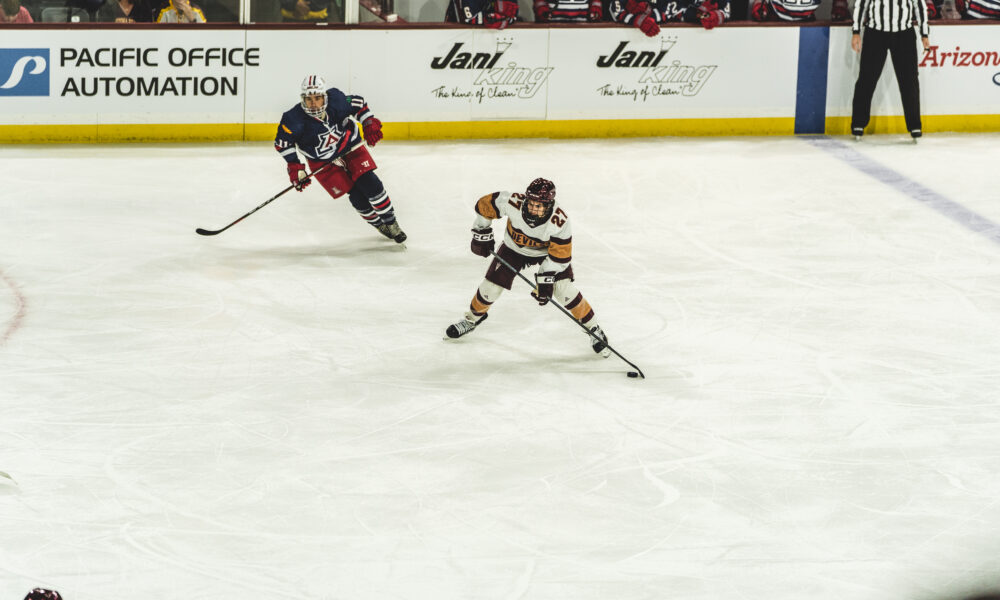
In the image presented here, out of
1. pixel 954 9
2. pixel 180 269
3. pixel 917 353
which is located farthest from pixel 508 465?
pixel 954 9

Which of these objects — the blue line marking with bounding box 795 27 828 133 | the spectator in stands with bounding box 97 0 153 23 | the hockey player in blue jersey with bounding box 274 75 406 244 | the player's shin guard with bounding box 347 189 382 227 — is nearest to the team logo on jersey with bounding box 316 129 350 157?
the hockey player in blue jersey with bounding box 274 75 406 244

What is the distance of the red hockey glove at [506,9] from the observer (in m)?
10.7

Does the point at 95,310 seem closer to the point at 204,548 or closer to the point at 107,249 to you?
the point at 107,249

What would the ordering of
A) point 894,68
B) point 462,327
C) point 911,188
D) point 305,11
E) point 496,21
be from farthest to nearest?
point 894,68 < point 496,21 < point 305,11 < point 911,188 < point 462,327

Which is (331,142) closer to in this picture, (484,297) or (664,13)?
(484,297)

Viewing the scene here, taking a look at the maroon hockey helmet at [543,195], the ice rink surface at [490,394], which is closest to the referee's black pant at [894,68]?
the ice rink surface at [490,394]

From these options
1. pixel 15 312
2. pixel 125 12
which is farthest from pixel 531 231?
pixel 125 12

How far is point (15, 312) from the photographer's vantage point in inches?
275

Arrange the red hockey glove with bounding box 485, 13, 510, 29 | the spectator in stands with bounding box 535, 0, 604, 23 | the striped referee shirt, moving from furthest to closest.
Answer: the spectator in stands with bounding box 535, 0, 604, 23
the striped referee shirt
the red hockey glove with bounding box 485, 13, 510, 29

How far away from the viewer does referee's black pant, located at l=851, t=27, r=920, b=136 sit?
10.9 m

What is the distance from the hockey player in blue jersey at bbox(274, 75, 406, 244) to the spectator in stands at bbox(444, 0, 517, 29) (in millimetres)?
2818

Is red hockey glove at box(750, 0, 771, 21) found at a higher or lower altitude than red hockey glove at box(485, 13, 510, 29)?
higher

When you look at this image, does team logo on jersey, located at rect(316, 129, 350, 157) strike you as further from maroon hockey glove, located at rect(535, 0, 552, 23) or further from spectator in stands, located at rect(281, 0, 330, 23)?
maroon hockey glove, located at rect(535, 0, 552, 23)

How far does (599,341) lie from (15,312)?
299 cm
